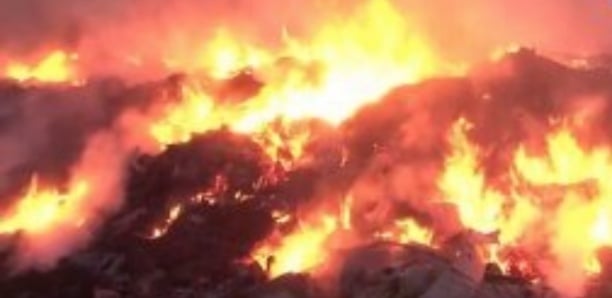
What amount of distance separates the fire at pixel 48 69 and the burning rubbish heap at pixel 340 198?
13697 millimetres

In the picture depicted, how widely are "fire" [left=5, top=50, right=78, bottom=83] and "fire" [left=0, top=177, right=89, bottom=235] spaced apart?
23.2 meters

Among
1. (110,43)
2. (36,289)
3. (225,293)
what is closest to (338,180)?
(225,293)

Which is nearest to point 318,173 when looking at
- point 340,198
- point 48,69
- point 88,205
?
point 340,198

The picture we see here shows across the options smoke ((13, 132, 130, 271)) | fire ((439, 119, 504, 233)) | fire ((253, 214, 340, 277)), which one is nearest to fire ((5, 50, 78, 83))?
smoke ((13, 132, 130, 271))

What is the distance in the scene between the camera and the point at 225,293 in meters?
94.4

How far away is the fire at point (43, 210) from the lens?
10631 cm

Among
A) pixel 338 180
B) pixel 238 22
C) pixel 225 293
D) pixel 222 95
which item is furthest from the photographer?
pixel 238 22

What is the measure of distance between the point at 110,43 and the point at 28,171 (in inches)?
1339

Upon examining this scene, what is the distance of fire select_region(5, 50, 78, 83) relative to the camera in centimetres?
13375

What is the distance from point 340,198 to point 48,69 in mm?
46777

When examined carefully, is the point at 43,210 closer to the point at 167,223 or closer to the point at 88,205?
the point at 88,205

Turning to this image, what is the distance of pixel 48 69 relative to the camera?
136500mm

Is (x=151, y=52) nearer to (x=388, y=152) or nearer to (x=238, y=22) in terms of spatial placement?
(x=238, y=22)

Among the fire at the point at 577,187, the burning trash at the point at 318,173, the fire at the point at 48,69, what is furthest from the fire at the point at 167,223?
the fire at the point at 48,69
